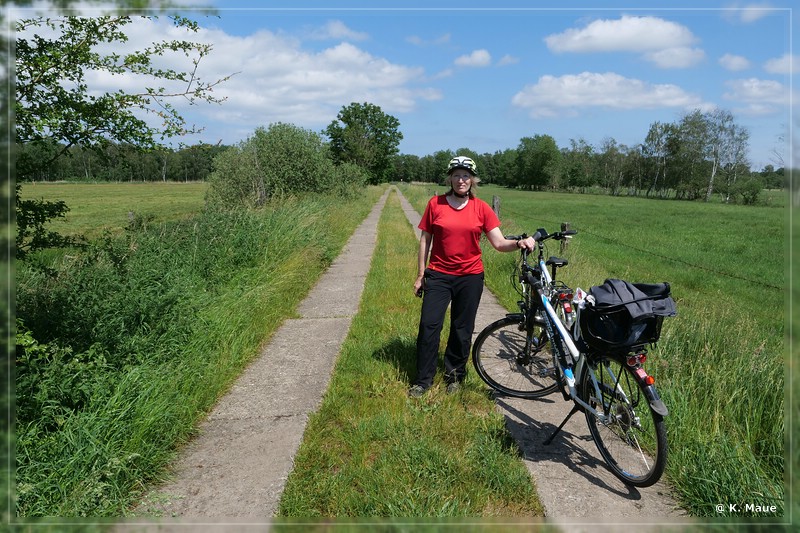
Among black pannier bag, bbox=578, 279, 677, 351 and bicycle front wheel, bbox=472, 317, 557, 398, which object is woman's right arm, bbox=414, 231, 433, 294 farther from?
black pannier bag, bbox=578, 279, 677, 351

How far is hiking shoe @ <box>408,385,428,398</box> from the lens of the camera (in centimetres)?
384

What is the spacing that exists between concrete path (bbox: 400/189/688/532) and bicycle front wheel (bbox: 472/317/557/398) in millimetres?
297

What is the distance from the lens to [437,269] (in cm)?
388

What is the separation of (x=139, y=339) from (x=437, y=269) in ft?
8.45

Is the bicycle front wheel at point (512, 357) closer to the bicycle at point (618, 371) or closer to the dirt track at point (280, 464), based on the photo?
the dirt track at point (280, 464)

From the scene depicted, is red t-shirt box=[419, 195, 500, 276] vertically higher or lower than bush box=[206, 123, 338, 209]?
lower

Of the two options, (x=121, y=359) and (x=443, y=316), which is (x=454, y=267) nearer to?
(x=443, y=316)

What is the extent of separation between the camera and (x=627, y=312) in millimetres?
2482

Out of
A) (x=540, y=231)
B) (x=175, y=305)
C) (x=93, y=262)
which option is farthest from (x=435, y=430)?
(x=93, y=262)

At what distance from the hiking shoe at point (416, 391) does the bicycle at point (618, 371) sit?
1.09 metres

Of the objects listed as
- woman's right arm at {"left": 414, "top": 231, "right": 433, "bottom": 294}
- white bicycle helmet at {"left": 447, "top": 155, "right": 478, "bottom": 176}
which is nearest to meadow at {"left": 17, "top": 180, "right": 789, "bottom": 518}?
woman's right arm at {"left": 414, "top": 231, "right": 433, "bottom": 294}

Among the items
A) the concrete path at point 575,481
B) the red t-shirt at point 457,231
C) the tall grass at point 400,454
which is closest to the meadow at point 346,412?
the tall grass at point 400,454

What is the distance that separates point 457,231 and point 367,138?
60.6m

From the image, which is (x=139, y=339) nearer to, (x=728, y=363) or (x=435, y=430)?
(x=435, y=430)
